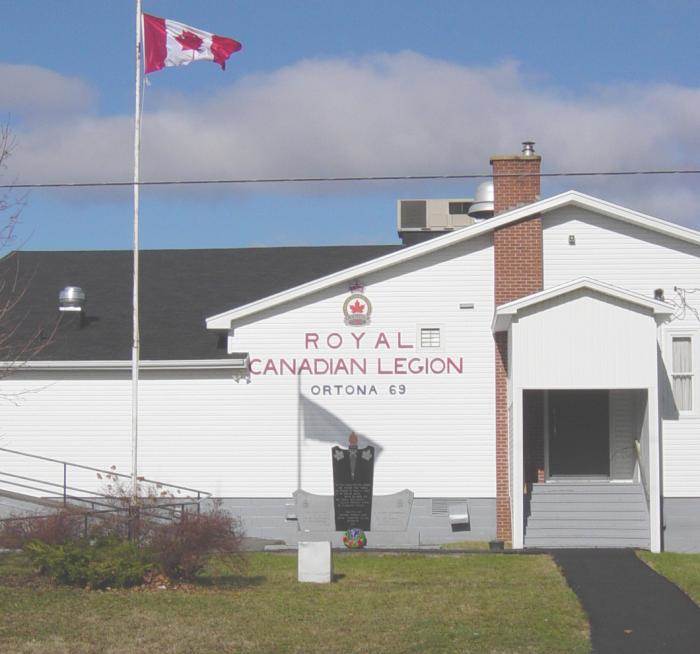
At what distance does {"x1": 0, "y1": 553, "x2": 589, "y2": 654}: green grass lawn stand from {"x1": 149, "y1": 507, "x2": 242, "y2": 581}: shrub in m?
0.37

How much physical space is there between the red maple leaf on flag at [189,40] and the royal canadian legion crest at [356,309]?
5.97m

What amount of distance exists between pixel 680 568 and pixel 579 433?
5.25 m

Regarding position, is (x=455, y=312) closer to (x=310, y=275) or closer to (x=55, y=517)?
(x=310, y=275)

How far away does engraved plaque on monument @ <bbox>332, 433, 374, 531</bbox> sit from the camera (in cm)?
2261

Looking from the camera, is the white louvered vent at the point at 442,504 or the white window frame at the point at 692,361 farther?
the white louvered vent at the point at 442,504

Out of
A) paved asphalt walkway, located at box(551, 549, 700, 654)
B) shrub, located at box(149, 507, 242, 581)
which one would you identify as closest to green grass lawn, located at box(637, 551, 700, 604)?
paved asphalt walkway, located at box(551, 549, 700, 654)

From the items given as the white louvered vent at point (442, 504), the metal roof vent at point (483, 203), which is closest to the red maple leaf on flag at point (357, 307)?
the white louvered vent at point (442, 504)

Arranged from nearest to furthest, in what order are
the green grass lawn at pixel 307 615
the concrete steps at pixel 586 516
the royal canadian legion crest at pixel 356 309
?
the green grass lawn at pixel 307 615 < the concrete steps at pixel 586 516 < the royal canadian legion crest at pixel 356 309

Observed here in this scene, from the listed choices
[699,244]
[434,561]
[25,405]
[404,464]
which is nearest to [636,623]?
[434,561]

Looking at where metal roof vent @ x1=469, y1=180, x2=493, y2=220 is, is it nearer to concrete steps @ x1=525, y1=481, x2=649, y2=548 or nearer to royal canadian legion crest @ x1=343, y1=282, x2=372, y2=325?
royal canadian legion crest @ x1=343, y1=282, x2=372, y2=325

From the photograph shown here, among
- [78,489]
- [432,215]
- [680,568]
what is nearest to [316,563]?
[680,568]

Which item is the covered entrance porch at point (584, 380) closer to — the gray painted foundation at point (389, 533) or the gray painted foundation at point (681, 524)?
the gray painted foundation at point (681, 524)

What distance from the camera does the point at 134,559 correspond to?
15242 millimetres

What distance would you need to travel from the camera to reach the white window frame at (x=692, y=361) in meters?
22.3
